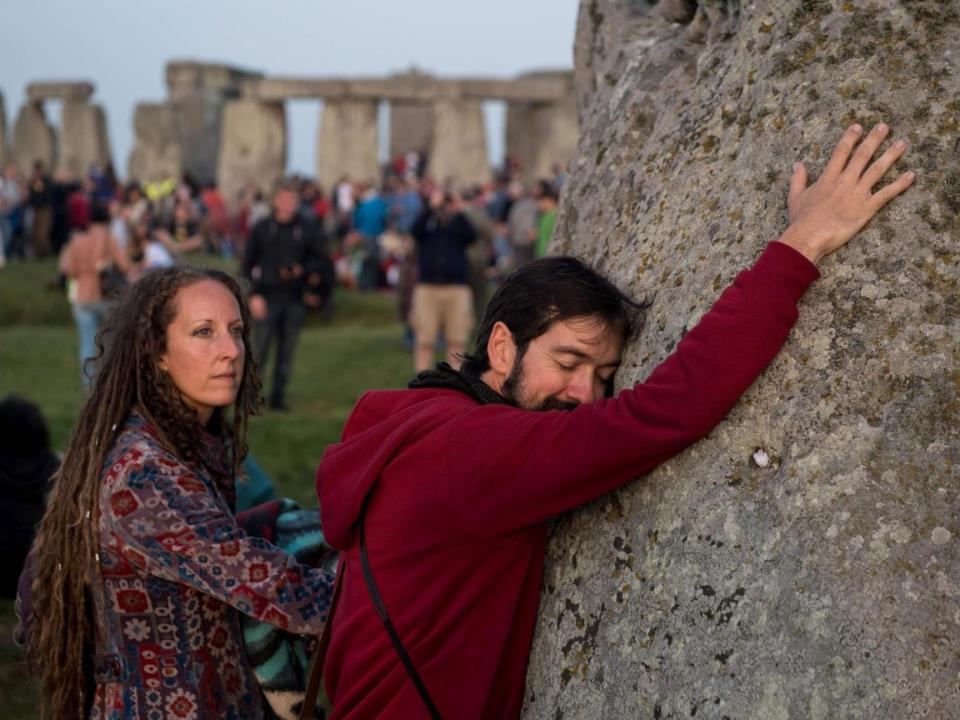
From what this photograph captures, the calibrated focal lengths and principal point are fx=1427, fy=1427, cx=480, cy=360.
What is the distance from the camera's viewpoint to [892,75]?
2.62m

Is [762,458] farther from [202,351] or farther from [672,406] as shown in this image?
[202,351]

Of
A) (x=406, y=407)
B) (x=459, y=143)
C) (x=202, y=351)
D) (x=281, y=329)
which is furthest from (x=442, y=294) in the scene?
(x=459, y=143)

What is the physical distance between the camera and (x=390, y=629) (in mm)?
2652

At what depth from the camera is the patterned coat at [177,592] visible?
127 inches

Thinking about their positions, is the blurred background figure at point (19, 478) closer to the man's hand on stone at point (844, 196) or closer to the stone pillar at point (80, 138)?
the man's hand on stone at point (844, 196)

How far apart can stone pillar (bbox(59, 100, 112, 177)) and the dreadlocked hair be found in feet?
109

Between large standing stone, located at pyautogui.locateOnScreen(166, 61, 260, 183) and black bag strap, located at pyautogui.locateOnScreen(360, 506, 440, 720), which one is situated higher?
black bag strap, located at pyautogui.locateOnScreen(360, 506, 440, 720)

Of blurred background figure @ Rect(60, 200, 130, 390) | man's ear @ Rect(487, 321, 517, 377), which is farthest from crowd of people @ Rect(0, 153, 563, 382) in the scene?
man's ear @ Rect(487, 321, 517, 377)

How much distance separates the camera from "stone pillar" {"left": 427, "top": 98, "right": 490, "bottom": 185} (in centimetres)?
3247

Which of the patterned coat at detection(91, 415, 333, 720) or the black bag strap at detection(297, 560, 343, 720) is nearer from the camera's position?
the black bag strap at detection(297, 560, 343, 720)

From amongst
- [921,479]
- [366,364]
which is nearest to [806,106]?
[921,479]

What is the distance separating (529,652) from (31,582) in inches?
59.0

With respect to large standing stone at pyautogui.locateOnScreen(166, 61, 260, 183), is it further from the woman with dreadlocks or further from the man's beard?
the man's beard

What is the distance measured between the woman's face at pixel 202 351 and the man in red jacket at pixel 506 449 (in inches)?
31.0
